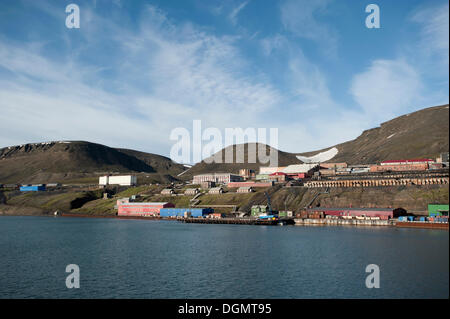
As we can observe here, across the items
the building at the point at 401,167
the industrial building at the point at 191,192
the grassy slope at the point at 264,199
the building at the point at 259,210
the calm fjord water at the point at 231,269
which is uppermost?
the building at the point at 401,167

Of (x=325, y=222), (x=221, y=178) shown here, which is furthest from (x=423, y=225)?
(x=221, y=178)

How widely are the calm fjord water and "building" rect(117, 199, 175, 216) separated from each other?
8028 centimetres

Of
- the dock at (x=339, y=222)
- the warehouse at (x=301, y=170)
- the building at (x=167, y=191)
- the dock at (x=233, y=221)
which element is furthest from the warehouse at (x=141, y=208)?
the dock at (x=339, y=222)

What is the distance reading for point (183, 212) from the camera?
12925 centimetres

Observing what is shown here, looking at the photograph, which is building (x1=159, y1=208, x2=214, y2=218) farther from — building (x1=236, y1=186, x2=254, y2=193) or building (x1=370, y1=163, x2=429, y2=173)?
building (x1=370, y1=163, x2=429, y2=173)

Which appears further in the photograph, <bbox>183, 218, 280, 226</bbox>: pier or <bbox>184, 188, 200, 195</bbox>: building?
<bbox>184, 188, 200, 195</bbox>: building

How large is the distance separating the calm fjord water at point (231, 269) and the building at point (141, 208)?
8028cm

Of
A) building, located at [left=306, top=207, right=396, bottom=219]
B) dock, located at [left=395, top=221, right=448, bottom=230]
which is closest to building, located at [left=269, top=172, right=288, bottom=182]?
building, located at [left=306, top=207, right=396, bottom=219]

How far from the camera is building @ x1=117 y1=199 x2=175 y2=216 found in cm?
13862

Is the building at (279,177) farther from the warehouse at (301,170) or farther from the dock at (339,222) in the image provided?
the dock at (339,222)

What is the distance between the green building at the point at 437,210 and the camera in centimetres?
7819

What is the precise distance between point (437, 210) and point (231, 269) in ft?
202
